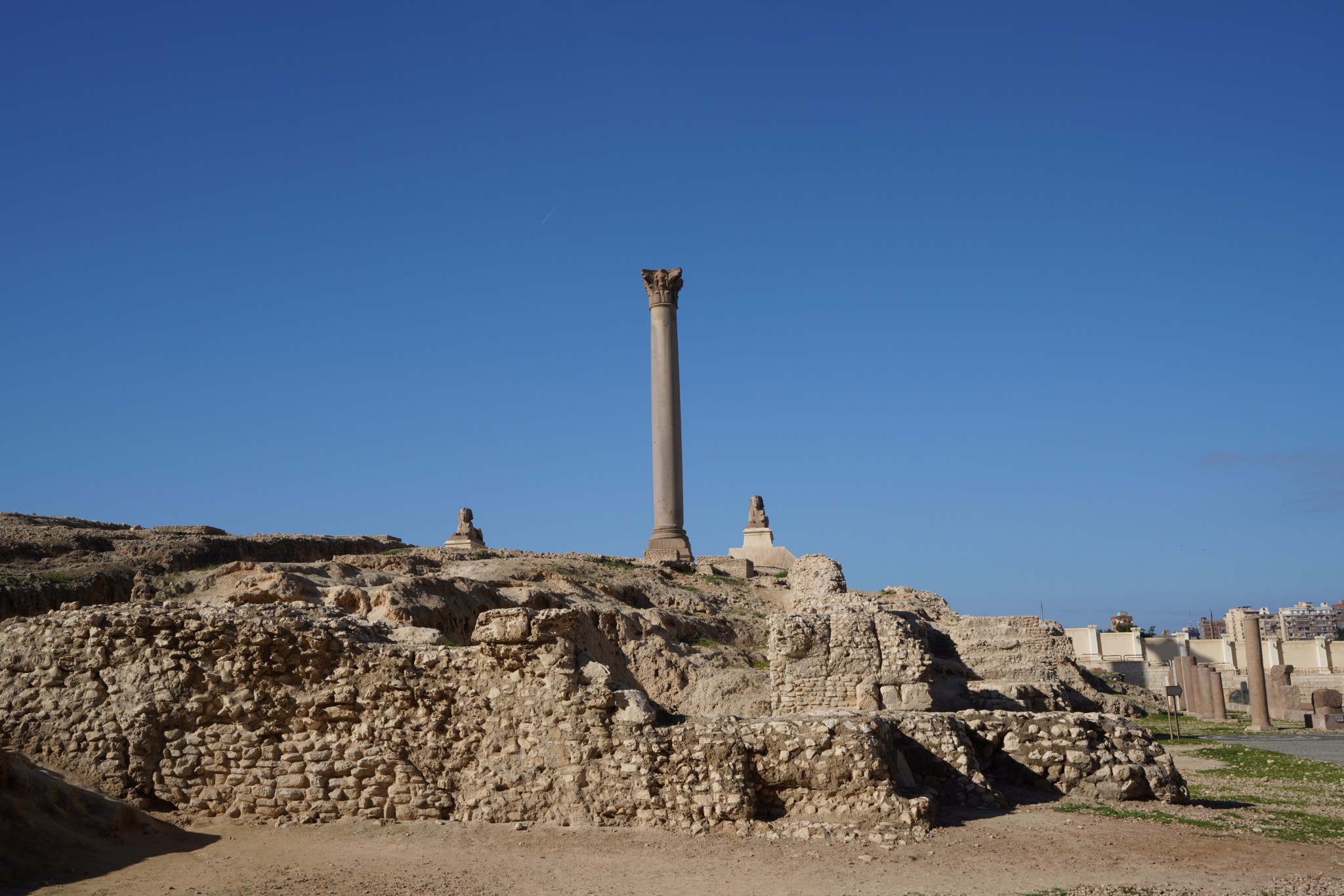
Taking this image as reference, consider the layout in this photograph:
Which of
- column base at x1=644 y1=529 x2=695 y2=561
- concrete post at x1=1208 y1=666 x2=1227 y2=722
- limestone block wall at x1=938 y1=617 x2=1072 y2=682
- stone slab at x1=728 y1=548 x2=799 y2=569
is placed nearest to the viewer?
limestone block wall at x1=938 y1=617 x2=1072 y2=682

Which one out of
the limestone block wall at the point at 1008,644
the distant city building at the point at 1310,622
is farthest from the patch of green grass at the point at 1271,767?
the distant city building at the point at 1310,622

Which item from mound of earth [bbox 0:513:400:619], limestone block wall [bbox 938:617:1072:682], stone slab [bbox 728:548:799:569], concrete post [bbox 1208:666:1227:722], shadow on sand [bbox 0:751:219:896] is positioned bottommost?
shadow on sand [bbox 0:751:219:896]

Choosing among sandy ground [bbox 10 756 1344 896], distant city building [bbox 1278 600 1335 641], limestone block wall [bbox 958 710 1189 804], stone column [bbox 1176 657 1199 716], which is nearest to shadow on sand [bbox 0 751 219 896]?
sandy ground [bbox 10 756 1344 896]

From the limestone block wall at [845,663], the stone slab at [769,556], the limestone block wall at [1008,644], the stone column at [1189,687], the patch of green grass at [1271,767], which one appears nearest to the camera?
the limestone block wall at [845,663]

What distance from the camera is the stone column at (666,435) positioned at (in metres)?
38.4

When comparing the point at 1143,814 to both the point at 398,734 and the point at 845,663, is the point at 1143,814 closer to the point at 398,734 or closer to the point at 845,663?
the point at 845,663

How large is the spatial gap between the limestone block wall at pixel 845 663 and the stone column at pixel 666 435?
22.2 m

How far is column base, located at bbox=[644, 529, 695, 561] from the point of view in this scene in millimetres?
37594

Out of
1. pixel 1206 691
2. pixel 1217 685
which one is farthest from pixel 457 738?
pixel 1206 691

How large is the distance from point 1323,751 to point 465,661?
16.5 meters

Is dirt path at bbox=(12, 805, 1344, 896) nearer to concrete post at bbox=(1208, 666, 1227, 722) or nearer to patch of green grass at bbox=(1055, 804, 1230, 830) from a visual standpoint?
patch of green grass at bbox=(1055, 804, 1230, 830)

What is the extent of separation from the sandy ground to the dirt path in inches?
0.6

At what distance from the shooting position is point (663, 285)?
40656mm

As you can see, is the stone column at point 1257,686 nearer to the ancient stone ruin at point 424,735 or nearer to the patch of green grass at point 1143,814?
the ancient stone ruin at point 424,735
